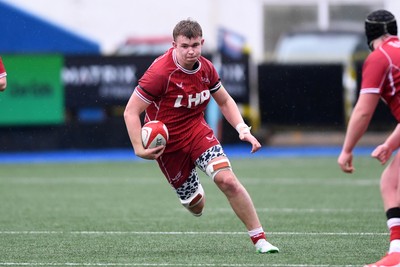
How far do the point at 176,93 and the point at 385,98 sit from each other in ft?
5.69

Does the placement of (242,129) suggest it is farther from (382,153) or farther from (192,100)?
(382,153)

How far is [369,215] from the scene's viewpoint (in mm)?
10227

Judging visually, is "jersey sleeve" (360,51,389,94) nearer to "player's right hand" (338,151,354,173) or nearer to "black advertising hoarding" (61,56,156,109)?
"player's right hand" (338,151,354,173)

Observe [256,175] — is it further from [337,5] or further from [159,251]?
[337,5]

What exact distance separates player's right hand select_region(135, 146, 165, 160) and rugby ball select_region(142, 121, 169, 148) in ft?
0.13

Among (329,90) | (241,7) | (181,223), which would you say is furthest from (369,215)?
(241,7)

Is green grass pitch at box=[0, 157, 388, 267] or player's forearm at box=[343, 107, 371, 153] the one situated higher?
player's forearm at box=[343, 107, 371, 153]

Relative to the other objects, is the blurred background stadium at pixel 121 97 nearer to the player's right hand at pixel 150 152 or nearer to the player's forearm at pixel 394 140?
the player's right hand at pixel 150 152

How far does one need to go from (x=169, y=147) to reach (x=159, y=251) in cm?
77

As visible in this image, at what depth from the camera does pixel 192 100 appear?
310 inches

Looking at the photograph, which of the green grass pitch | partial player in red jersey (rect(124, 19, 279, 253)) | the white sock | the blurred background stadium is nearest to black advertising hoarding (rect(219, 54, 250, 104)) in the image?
the blurred background stadium

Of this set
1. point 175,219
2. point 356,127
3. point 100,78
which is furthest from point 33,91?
point 356,127

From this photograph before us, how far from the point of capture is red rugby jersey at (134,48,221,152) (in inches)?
304

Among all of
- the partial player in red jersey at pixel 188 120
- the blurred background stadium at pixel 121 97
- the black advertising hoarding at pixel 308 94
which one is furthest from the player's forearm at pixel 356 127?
the black advertising hoarding at pixel 308 94
